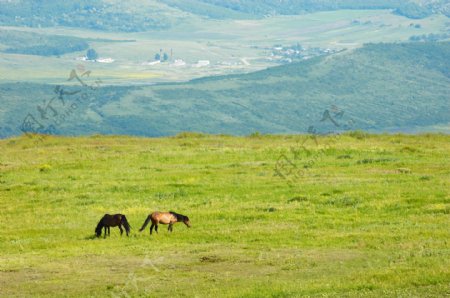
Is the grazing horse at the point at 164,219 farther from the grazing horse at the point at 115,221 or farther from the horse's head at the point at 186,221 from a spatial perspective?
the grazing horse at the point at 115,221

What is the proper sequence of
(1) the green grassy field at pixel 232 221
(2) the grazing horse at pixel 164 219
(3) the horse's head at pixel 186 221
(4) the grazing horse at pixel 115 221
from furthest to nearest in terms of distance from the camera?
(3) the horse's head at pixel 186 221
(4) the grazing horse at pixel 115 221
(2) the grazing horse at pixel 164 219
(1) the green grassy field at pixel 232 221

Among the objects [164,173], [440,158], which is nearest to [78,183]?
[164,173]

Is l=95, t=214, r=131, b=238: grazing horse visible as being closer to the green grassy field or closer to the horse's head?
the green grassy field

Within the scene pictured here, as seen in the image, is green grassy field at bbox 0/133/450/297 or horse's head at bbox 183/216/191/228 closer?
green grassy field at bbox 0/133/450/297

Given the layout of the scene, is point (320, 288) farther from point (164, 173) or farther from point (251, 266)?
point (164, 173)

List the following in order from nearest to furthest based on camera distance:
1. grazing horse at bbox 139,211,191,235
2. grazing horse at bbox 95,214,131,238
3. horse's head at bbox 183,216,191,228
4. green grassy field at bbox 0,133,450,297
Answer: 1. green grassy field at bbox 0,133,450,297
2. grazing horse at bbox 139,211,191,235
3. grazing horse at bbox 95,214,131,238
4. horse's head at bbox 183,216,191,228

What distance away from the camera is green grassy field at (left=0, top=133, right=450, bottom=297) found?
20.0 meters

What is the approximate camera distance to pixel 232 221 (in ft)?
96.9

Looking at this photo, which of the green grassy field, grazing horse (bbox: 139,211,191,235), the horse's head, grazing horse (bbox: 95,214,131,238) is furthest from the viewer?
the horse's head

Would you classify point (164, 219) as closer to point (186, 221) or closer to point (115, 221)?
point (186, 221)

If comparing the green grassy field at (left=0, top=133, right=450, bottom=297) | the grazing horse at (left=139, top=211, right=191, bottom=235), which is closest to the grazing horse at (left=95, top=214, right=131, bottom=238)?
the green grassy field at (left=0, top=133, right=450, bottom=297)

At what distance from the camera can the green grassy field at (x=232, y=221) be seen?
20.0m

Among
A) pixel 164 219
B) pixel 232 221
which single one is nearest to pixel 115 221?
pixel 164 219

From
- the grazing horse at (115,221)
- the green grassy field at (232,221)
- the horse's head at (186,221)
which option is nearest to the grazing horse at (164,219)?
the horse's head at (186,221)
